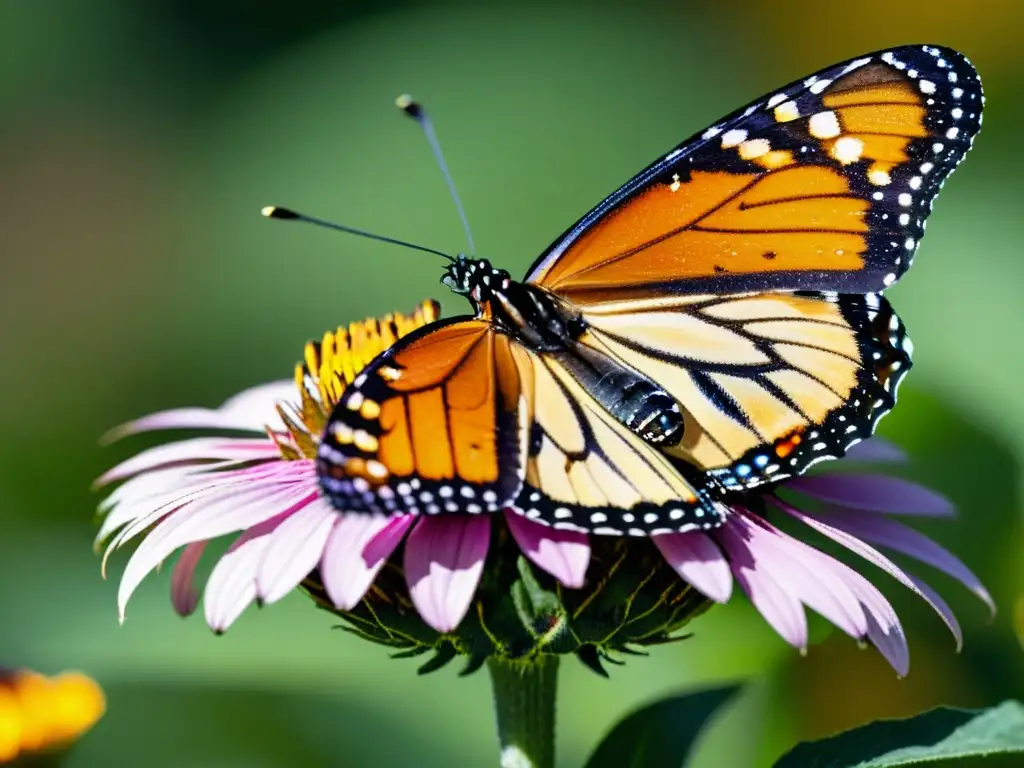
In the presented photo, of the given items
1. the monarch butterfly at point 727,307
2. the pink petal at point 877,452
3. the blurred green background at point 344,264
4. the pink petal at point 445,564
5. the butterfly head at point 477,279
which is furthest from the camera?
the blurred green background at point 344,264

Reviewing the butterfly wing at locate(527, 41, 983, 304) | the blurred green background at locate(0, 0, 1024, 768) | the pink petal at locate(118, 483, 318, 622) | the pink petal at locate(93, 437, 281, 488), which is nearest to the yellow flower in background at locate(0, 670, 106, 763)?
the blurred green background at locate(0, 0, 1024, 768)

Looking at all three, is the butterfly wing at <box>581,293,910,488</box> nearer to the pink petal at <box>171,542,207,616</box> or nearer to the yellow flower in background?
the pink petal at <box>171,542,207,616</box>

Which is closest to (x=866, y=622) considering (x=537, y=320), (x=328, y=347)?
(x=537, y=320)

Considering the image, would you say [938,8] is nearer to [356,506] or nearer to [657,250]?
[657,250]

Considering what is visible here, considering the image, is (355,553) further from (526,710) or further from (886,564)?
(886,564)

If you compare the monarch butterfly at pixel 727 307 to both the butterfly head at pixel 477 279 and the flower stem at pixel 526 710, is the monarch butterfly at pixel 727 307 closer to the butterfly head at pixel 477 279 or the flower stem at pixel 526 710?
the butterfly head at pixel 477 279

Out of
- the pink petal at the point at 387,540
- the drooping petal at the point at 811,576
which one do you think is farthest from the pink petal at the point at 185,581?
the drooping petal at the point at 811,576
